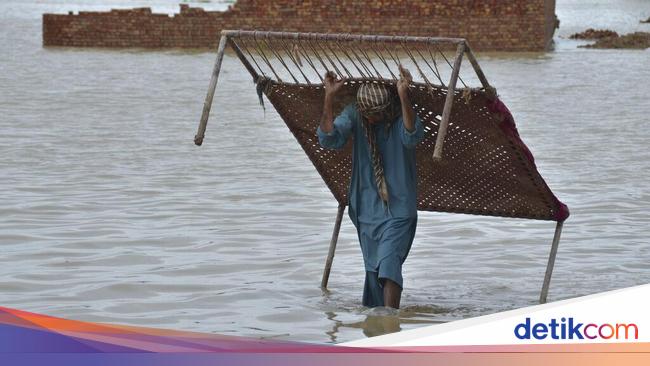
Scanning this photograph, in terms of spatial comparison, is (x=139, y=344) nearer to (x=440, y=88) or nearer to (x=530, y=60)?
(x=440, y=88)

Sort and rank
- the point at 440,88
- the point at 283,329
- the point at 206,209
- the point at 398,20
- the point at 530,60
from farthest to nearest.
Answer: the point at 398,20
the point at 530,60
the point at 206,209
the point at 283,329
the point at 440,88

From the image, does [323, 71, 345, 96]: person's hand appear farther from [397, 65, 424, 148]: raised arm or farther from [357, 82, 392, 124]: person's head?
[397, 65, 424, 148]: raised arm

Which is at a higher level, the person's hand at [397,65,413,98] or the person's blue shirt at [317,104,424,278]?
the person's hand at [397,65,413,98]

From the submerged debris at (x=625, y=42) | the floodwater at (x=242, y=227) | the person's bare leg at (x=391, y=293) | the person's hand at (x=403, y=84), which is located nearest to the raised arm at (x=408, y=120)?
the person's hand at (x=403, y=84)

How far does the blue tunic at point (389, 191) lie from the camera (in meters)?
6.44

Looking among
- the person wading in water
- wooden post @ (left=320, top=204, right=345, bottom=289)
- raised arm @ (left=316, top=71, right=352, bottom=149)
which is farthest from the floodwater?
raised arm @ (left=316, top=71, right=352, bottom=149)

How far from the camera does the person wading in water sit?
250 inches

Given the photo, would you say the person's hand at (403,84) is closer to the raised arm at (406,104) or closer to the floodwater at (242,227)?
the raised arm at (406,104)

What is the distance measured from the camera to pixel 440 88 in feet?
20.8

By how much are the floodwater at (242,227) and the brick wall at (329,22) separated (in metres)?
9.03

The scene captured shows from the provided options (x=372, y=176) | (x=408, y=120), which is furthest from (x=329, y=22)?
(x=408, y=120)

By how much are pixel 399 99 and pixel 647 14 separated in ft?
146

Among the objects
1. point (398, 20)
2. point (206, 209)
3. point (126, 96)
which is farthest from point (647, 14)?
point (206, 209)

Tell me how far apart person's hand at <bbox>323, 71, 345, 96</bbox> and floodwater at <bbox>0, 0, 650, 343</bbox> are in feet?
3.57
